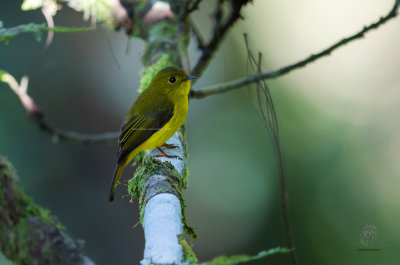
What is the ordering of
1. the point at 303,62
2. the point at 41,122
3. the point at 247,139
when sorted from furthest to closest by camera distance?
the point at 247,139, the point at 303,62, the point at 41,122

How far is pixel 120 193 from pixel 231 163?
2.33 m

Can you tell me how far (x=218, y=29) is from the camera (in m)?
3.90

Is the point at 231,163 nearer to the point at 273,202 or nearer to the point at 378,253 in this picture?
the point at 273,202

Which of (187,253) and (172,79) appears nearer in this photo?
(187,253)

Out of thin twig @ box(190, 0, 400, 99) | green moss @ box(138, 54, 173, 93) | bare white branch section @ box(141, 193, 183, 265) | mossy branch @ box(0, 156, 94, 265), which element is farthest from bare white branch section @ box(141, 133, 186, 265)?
green moss @ box(138, 54, 173, 93)

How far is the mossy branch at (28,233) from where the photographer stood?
1552 mm

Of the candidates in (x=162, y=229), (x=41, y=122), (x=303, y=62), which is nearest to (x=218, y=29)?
(x=303, y=62)

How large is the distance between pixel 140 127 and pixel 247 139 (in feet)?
11.4

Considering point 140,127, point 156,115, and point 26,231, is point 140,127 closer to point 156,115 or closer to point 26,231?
point 156,115

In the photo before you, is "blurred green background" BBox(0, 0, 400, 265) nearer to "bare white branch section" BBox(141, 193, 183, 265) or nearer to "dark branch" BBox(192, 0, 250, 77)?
"dark branch" BBox(192, 0, 250, 77)

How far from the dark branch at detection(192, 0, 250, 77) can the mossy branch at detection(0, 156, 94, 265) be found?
2.25 m

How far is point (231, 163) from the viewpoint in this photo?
719 cm

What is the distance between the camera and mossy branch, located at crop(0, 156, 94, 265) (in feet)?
5.09

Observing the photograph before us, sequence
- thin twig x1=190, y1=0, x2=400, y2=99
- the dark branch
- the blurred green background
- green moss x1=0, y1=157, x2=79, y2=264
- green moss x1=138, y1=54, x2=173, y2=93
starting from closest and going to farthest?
green moss x1=0, y1=157, x2=79, y2=264 < thin twig x1=190, y1=0, x2=400, y2=99 < the dark branch < green moss x1=138, y1=54, x2=173, y2=93 < the blurred green background
